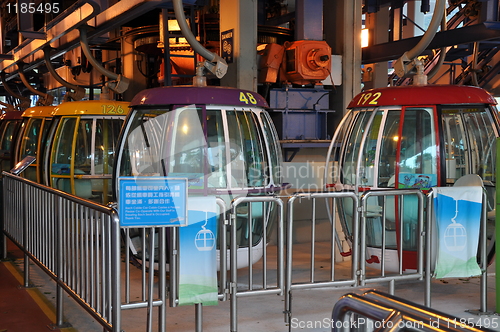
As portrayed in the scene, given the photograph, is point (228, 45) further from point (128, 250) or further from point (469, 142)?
point (128, 250)

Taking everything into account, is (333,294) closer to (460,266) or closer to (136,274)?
(460,266)

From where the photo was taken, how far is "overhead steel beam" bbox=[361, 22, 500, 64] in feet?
29.4

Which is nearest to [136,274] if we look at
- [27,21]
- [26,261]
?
[26,261]

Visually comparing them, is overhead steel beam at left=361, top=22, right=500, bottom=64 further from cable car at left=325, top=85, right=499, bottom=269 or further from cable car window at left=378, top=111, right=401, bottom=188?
cable car window at left=378, top=111, right=401, bottom=188

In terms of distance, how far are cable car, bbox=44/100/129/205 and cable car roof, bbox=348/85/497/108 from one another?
14.5ft

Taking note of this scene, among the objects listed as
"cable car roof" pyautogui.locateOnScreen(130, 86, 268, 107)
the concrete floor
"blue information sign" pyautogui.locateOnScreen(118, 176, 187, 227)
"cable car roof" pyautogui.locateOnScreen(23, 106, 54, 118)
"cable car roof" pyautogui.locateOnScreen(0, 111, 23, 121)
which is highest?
"cable car roof" pyautogui.locateOnScreen(0, 111, 23, 121)

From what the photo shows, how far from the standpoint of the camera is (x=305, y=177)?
954cm

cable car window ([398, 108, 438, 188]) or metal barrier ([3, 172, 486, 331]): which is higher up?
cable car window ([398, 108, 438, 188])

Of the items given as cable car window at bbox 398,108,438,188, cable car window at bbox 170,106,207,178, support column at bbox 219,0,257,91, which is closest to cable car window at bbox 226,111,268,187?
cable car window at bbox 170,106,207,178

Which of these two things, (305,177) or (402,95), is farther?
(305,177)

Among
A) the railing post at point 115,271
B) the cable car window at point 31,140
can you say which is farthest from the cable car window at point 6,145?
the railing post at point 115,271

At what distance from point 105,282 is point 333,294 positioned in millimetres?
3284

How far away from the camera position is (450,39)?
9477mm

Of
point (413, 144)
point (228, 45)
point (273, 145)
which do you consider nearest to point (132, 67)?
point (228, 45)
